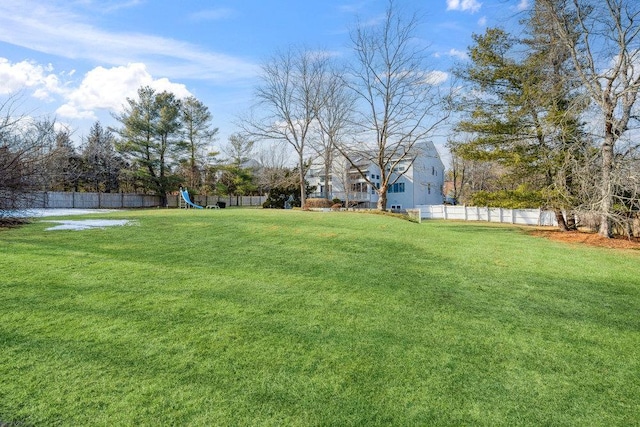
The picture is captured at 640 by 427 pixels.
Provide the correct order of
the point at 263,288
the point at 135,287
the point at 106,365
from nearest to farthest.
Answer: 1. the point at 106,365
2. the point at 135,287
3. the point at 263,288

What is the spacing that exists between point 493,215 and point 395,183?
11.6 m

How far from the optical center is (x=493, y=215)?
23859 mm

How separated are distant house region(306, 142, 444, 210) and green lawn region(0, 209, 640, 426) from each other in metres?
27.0

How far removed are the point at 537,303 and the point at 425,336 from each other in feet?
6.67

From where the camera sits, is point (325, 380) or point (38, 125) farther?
point (38, 125)

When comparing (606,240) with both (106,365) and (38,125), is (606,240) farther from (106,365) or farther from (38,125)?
(38,125)

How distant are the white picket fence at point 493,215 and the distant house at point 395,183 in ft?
18.3

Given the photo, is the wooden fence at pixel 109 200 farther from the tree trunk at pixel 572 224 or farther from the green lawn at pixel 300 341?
the tree trunk at pixel 572 224

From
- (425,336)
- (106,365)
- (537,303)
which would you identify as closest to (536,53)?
(537,303)

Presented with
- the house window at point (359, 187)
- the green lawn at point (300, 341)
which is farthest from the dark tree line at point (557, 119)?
the house window at point (359, 187)

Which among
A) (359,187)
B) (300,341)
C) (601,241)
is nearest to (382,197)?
(601,241)

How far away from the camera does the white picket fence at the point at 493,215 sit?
21.2 metres

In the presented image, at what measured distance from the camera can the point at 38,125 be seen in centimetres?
744

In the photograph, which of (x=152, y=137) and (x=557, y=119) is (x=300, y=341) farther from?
(x=152, y=137)
